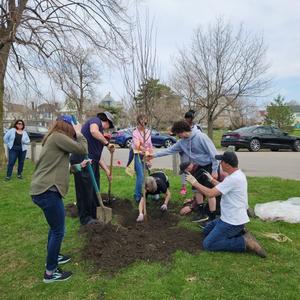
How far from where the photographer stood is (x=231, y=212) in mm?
4719

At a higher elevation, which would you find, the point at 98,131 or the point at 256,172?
the point at 98,131

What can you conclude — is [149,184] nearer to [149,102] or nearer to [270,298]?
[149,102]

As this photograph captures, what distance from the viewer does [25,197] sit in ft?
28.1

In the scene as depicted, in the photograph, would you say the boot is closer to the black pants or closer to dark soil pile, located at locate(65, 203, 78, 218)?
the black pants

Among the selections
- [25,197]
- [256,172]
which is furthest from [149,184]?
[256,172]

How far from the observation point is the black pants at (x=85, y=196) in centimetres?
573

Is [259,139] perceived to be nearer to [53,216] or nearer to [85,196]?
[85,196]

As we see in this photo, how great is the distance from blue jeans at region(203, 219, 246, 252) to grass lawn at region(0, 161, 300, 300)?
0.10 meters

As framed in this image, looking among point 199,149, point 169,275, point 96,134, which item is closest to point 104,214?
point 96,134

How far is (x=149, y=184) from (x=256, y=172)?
23.2 ft

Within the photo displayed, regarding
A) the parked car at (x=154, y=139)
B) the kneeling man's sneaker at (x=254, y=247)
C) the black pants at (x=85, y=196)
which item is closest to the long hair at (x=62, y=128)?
the black pants at (x=85, y=196)

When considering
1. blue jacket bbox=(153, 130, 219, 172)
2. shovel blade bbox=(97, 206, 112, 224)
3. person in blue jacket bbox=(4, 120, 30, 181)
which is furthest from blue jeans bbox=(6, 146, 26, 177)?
blue jacket bbox=(153, 130, 219, 172)

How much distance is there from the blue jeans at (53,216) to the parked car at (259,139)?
19.2 m

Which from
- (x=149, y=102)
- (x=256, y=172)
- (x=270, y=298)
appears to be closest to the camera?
(x=270, y=298)
